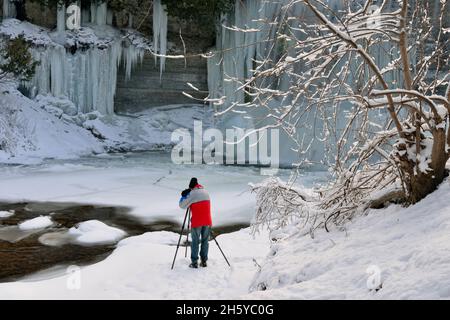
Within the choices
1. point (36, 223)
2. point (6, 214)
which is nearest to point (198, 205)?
point (36, 223)

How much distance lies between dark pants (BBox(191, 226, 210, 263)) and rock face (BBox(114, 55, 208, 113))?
21.1 meters

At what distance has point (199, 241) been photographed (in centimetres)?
715

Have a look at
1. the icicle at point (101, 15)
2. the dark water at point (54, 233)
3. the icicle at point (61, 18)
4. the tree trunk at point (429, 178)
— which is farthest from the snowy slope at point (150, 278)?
the icicle at point (101, 15)

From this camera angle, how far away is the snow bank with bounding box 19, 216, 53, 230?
9820mm

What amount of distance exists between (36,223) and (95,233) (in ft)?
5.27

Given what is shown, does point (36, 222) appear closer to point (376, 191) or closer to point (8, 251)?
point (8, 251)

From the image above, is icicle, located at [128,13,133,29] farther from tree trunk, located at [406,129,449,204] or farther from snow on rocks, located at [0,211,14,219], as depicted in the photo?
tree trunk, located at [406,129,449,204]

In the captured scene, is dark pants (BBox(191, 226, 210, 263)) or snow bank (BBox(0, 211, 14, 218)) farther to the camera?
snow bank (BBox(0, 211, 14, 218))

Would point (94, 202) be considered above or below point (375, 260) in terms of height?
below

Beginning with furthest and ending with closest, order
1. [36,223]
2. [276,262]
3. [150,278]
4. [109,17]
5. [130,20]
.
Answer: [130,20]
[109,17]
[36,223]
[150,278]
[276,262]

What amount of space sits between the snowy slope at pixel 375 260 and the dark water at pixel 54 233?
3.79 metres

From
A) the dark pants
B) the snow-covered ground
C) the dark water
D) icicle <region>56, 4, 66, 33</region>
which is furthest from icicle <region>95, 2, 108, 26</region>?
the dark pants

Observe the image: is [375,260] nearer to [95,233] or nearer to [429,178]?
[429,178]
